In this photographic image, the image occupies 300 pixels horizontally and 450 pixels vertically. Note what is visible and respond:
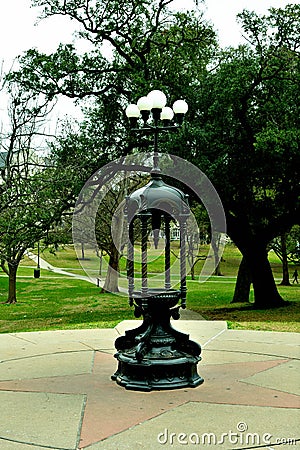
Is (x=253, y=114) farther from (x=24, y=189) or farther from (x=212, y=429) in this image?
(x=212, y=429)

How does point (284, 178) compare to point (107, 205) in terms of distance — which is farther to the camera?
point (107, 205)

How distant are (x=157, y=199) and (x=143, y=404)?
2195 mm

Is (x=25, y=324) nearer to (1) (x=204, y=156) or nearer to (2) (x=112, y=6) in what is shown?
(1) (x=204, y=156)

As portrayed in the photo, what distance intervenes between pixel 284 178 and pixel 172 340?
10.5 meters

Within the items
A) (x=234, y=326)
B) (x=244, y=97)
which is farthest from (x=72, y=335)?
(x=244, y=97)

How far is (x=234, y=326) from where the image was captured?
1188cm

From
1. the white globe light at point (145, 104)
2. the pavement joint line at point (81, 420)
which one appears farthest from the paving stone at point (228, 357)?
the white globe light at point (145, 104)

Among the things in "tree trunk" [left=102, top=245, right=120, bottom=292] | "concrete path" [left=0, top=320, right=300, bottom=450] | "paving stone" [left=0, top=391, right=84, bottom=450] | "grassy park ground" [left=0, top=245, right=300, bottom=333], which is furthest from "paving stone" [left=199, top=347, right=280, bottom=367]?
"tree trunk" [left=102, top=245, right=120, bottom=292]

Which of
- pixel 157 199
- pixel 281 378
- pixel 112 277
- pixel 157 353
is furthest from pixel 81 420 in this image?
pixel 112 277

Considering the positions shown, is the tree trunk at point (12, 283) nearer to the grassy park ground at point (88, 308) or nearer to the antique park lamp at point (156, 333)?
the grassy park ground at point (88, 308)

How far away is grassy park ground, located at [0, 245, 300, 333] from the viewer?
13628 mm

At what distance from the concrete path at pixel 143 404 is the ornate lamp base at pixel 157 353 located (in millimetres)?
156

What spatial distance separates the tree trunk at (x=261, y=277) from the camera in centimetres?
1827

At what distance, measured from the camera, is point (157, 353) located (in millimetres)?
6527
